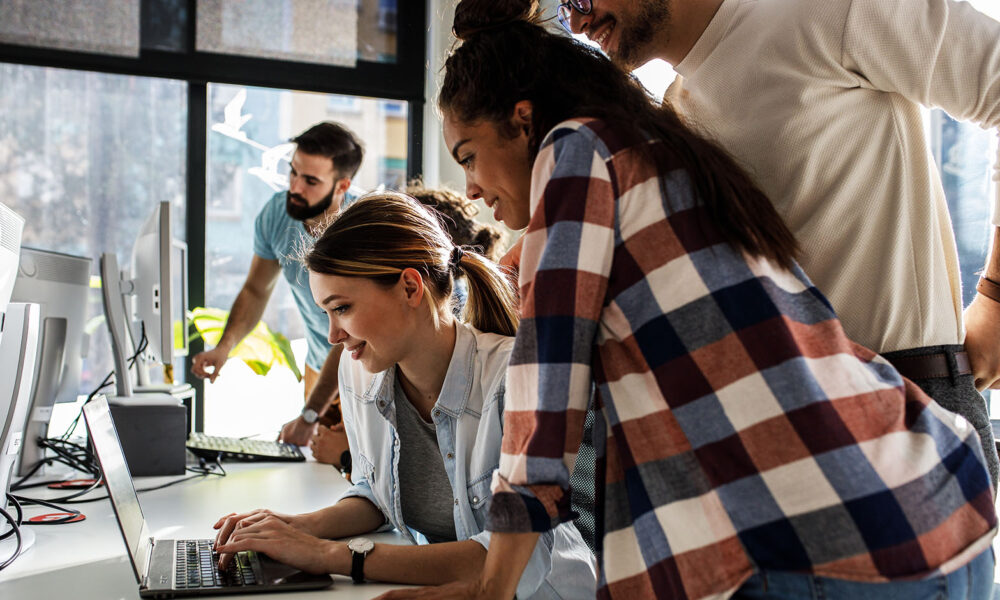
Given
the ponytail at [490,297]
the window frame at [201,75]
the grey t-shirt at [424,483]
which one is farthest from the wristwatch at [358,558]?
the window frame at [201,75]

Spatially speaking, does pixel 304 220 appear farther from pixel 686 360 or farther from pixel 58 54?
pixel 686 360

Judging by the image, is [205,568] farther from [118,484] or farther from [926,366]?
[926,366]

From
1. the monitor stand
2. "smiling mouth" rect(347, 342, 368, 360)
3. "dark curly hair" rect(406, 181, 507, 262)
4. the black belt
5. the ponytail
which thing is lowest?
the monitor stand

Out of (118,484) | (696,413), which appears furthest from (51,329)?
(696,413)

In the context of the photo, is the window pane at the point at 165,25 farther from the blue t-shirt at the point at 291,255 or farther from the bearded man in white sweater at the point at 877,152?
the bearded man in white sweater at the point at 877,152

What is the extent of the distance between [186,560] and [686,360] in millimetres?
825

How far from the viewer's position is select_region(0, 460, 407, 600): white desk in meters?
1.13

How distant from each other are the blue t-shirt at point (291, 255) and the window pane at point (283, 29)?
3.06ft

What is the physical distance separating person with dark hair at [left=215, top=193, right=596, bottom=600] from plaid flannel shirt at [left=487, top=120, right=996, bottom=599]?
1.60 feet

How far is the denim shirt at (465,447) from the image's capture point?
47.7 inches

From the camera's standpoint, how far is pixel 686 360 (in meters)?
0.77

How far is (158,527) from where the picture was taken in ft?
4.86

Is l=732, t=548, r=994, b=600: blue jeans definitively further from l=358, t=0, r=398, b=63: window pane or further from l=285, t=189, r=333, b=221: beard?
l=358, t=0, r=398, b=63: window pane

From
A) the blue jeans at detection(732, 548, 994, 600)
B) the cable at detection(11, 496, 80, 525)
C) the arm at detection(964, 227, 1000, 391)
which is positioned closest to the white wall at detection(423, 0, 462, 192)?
the cable at detection(11, 496, 80, 525)
